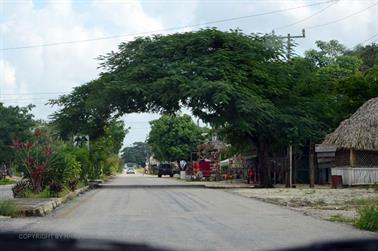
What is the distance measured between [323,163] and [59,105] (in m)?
18.1

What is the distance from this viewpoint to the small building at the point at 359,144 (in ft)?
117

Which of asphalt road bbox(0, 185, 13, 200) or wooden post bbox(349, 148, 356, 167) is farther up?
wooden post bbox(349, 148, 356, 167)

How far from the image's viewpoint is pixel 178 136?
81.6m

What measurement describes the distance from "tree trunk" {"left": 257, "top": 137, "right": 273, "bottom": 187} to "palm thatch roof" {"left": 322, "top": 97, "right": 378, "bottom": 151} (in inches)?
222

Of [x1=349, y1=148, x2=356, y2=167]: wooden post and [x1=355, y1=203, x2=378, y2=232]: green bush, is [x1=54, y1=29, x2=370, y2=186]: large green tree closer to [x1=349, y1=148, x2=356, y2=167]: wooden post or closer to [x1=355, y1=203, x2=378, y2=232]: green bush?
[x1=349, y1=148, x2=356, y2=167]: wooden post

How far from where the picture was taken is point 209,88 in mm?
35875

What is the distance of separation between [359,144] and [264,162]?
25.9 ft

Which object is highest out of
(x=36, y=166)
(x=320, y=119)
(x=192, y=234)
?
(x=320, y=119)

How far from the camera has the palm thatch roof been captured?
117 feet

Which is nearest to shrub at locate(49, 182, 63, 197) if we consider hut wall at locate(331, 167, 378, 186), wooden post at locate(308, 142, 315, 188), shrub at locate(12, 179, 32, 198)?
shrub at locate(12, 179, 32, 198)

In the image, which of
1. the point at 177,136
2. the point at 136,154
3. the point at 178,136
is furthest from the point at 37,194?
the point at 136,154

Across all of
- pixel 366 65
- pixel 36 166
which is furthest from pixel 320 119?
pixel 366 65

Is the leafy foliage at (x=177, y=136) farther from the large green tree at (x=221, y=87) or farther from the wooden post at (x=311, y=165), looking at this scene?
the wooden post at (x=311, y=165)

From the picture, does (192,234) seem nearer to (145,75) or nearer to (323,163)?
(145,75)
